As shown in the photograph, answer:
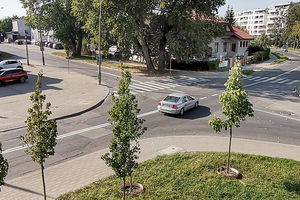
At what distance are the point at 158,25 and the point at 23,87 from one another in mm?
17426

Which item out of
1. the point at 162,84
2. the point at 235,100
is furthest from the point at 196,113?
the point at 162,84

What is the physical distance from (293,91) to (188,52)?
1267 centimetres

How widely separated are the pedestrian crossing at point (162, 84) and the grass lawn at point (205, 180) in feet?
46.2

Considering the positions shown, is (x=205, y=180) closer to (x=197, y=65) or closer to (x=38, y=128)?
(x=38, y=128)

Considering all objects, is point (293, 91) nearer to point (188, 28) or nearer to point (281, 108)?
point (281, 108)

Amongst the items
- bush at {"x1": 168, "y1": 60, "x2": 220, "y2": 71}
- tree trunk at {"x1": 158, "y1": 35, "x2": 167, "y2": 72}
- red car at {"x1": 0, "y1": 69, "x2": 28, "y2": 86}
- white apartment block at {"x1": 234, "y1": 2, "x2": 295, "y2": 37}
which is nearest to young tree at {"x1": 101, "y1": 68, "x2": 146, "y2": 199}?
red car at {"x1": 0, "y1": 69, "x2": 28, "y2": 86}

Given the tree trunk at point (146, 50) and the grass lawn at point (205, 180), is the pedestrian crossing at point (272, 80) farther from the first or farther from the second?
Answer: the grass lawn at point (205, 180)

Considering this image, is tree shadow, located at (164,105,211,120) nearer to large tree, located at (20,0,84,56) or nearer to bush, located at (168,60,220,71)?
bush, located at (168,60,220,71)

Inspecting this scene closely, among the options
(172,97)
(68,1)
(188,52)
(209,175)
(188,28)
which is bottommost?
(209,175)

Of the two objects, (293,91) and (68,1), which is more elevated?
(68,1)

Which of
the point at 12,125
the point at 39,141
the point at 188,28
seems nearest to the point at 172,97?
the point at 12,125

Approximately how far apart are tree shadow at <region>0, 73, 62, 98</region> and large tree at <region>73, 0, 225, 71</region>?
876 centimetres

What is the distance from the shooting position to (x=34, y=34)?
98125 millimetres

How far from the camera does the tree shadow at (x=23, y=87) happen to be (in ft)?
76.2
